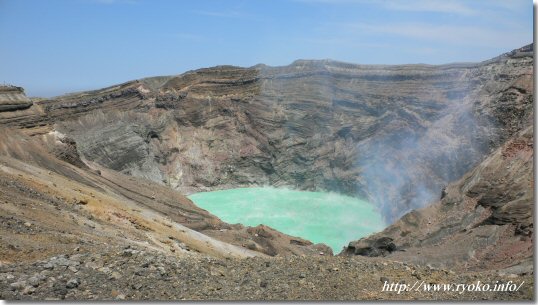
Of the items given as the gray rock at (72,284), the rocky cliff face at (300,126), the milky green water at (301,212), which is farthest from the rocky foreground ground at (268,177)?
the milky green water at (301,212)

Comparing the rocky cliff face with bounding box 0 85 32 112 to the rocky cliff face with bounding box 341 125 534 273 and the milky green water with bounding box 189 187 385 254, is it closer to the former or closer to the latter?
the milky green water with bounding box 189 187 385 254

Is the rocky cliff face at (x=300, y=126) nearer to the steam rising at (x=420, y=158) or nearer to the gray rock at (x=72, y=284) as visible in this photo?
the steam rising at (x=420, y=158)

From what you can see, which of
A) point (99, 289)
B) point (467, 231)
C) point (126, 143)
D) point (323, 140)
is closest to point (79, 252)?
point (99, 289)

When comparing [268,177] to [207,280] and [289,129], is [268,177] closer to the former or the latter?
[289,129]

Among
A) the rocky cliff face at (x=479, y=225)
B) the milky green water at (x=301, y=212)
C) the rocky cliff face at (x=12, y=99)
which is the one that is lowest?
the milky green water at (x=301, y=212)

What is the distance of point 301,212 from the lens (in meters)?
40.6

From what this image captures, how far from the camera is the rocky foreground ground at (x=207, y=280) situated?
10578mm

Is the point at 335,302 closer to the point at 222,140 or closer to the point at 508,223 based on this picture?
the point at 508,223

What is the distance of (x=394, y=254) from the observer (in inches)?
901

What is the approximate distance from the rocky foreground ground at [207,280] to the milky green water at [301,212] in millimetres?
19306

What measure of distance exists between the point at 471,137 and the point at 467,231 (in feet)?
55.8

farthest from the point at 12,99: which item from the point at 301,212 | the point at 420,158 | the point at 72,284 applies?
the point at 420,158

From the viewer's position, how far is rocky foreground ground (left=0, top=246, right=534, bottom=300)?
10.6 m

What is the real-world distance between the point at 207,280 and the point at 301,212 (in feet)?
95.4
